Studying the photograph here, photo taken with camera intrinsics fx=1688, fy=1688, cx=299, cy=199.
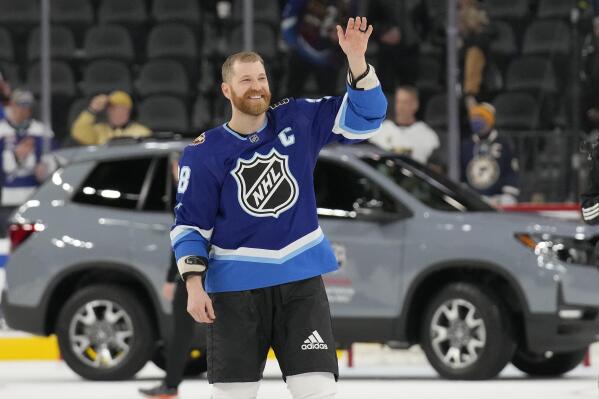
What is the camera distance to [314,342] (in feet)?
18.8

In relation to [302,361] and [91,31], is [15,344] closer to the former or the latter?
[91,31]

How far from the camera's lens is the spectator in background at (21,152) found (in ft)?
44.1

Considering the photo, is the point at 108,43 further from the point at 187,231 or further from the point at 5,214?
the point at 187,231

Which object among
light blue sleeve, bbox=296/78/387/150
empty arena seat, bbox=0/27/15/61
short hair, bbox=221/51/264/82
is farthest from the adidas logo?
empty arena seat, bbox=0/27/15/61

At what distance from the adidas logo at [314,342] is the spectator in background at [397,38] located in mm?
7876

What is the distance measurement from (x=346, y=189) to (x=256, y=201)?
17.1 feet

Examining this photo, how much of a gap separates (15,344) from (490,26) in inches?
179

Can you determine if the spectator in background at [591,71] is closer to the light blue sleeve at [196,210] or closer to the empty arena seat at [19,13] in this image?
the empty arena seat at [19,13]

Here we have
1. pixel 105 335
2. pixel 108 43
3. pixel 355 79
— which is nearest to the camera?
pixel 355 79

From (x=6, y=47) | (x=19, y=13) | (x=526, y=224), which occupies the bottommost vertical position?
(x=526, y=224)

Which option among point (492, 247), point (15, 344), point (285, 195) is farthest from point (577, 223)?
point (285, 195)

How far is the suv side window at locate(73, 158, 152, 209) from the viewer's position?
11195 millimetres

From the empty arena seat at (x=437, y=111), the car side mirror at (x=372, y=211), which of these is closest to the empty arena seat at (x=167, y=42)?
the empty arena seat at (x=437, y=111)

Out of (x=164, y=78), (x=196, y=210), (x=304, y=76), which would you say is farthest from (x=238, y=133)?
(x=164, y=78)
